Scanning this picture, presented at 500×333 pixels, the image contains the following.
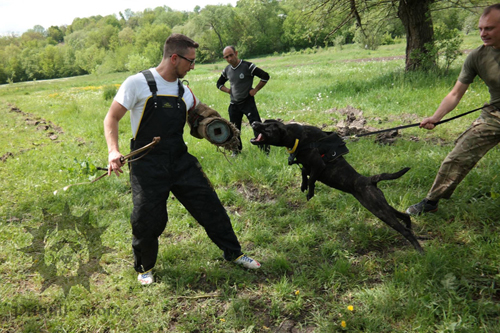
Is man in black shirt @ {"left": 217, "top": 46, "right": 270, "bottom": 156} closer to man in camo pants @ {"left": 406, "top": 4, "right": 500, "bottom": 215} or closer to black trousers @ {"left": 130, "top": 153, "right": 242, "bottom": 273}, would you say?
black trousers @ {"left": 130, "top": 153, "right": 242, "bottom": 273}

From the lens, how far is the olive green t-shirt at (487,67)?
3.31 metres

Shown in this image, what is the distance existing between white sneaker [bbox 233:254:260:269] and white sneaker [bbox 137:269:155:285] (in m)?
0.93

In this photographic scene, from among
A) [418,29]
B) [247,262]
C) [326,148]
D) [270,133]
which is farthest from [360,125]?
[418,29]

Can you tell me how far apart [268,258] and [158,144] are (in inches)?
72.2

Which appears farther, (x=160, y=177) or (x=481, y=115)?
(x=481, y=115)

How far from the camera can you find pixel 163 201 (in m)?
3.15

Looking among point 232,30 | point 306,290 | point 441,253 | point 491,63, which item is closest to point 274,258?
point 306,290

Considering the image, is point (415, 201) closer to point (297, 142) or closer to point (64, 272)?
point (297, 142)

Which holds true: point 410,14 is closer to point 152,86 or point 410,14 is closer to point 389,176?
point 389,176

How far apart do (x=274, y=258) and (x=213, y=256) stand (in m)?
0.74

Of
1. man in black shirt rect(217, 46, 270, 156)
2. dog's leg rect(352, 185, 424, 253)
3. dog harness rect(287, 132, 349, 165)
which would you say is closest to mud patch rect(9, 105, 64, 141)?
man in black shirt rect(217, 46, 270, 156)

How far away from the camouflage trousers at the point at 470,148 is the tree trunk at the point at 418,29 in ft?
27.6

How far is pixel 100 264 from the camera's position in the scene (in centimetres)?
377

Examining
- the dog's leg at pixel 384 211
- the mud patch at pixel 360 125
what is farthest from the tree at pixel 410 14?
the dog's leg at pixel 384 211
